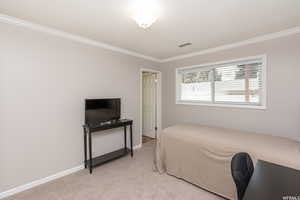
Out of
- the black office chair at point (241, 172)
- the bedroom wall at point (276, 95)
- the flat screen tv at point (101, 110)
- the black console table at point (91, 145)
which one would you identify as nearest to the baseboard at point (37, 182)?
the black console table at point (91, 145)

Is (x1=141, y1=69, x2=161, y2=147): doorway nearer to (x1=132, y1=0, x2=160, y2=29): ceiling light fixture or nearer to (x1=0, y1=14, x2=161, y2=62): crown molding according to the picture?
(x1=0, y1=14, x2=161, y2=62): crown molding

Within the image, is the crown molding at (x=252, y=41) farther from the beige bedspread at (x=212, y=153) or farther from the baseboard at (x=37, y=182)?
the baseboard at (x=37, y=182)

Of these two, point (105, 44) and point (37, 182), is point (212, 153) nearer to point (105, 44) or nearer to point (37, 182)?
point (37, 182)

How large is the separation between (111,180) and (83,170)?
2.22 ft

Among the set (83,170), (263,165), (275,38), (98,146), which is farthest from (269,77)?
(83,170)

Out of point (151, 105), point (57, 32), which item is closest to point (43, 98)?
point (57, 32)

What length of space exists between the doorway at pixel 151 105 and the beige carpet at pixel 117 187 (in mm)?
1825

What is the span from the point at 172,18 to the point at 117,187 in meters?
2.62

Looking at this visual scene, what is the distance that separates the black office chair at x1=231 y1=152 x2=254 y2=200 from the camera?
1119mm

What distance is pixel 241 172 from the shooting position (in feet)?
3.87

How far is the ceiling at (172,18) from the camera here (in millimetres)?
1685

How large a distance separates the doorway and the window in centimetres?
70

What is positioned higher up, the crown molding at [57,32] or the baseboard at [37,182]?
the crown molding at [57,32]

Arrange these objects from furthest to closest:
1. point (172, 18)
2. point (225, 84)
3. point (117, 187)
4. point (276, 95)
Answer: point (225, 84), point (276, 95), point (117, 187), point (172, 18)
